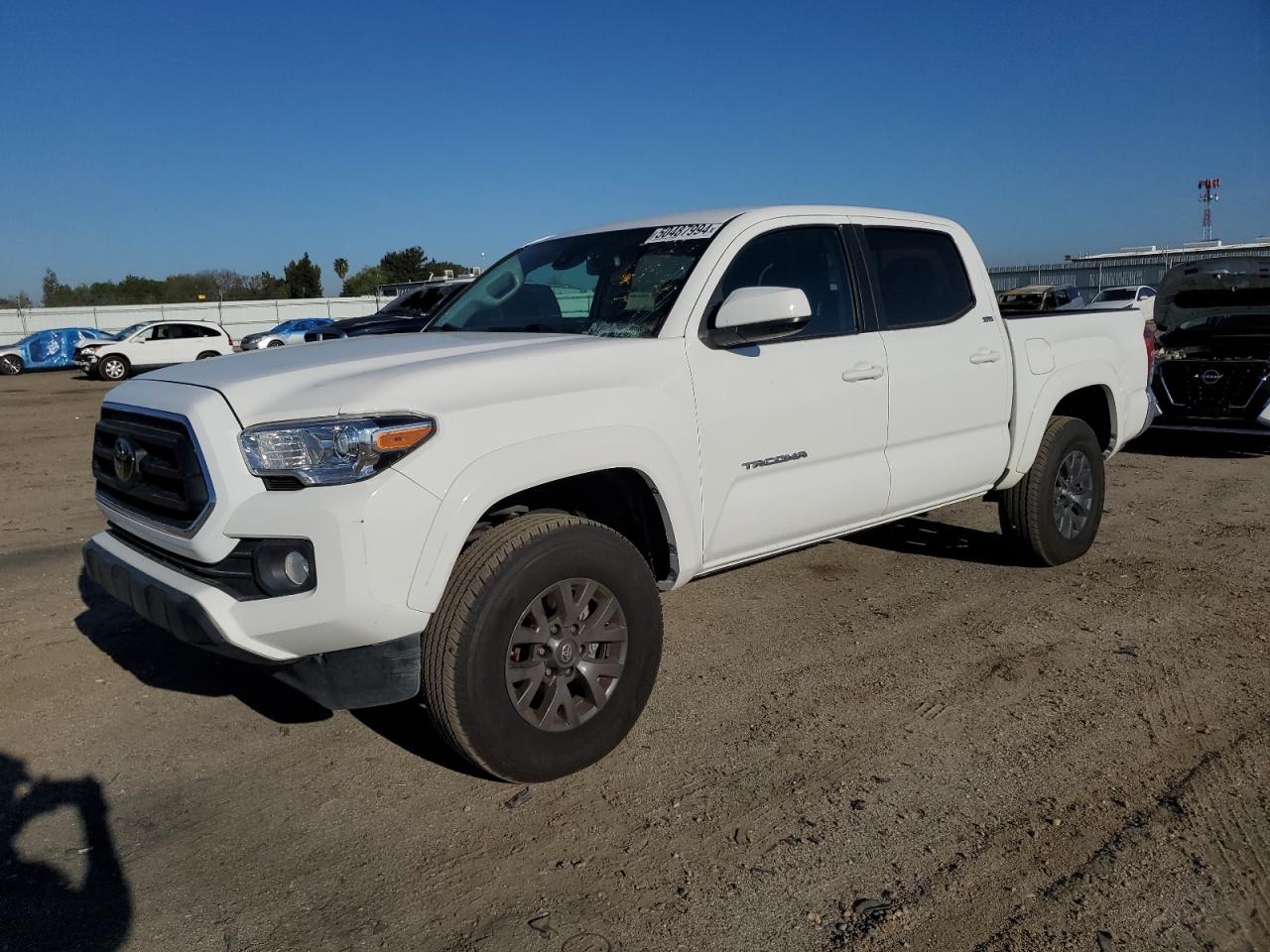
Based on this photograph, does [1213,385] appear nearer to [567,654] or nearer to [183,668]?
[567,654]

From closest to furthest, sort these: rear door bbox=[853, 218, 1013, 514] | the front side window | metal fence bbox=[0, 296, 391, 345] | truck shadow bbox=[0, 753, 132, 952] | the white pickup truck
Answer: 1. truck shadow bbox=[0, 753, 132, 952]
2. the white pickup truck
3. the front side window
4. rear door bbox=[853, 218, 1013, 514]
5. metal fence bbox=[0, 296, 391, 345]

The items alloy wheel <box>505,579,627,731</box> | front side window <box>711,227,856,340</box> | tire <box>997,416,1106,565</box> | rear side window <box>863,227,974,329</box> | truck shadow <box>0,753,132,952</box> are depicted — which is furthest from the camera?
tire <box>997,416,1106,565</box>

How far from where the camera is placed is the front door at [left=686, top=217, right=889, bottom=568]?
3688mm

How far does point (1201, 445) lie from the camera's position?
10461 mm

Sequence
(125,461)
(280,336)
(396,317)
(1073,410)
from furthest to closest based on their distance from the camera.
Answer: (280,336) → (396,317) → (1073,410) → (125,461)

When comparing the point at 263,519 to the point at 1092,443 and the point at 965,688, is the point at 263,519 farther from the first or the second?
the point at 1092,443

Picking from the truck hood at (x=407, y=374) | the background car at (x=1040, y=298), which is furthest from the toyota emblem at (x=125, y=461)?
the background car at (x=1040, y=298)

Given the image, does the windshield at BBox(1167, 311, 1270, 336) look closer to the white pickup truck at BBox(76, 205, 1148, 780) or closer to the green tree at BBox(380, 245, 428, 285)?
the white pickup truck at BBox(76, 205, 1148, 780)

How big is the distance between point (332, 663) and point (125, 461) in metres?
1.13

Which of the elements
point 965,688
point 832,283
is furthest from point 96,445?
point 965,688

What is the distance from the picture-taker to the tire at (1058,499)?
17.3ft

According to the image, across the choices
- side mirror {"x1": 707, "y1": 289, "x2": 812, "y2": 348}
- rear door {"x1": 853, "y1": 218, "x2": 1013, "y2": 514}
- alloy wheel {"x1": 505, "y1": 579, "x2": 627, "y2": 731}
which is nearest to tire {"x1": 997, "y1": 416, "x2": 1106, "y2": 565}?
rear door {"x1": 853, "y1": 218, "x2": 1013, "y2": 514}

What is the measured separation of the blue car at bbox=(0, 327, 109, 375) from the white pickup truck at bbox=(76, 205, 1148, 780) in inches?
1216

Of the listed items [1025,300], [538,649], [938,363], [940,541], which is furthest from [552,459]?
[1025,300]
